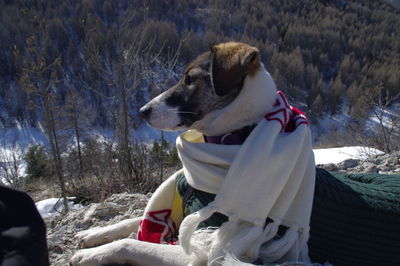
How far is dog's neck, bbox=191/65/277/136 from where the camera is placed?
2.41 metres

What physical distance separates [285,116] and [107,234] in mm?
1874

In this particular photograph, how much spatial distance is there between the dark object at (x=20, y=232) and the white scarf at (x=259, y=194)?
95 cm

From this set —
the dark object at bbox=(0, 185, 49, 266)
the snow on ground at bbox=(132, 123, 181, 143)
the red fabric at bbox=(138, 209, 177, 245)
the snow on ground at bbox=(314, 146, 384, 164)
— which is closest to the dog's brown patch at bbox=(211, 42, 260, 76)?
the snow on ground at bbox=(132, 123, 181, 143)

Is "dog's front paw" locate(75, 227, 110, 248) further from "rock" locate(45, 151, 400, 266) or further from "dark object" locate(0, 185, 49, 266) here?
"dark object" locate(0, 185, 49, 266)

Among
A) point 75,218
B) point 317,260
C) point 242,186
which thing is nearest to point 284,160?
point 242,186

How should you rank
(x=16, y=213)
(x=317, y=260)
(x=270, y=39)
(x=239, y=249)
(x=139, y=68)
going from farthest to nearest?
1. (x=270, y=39)
2. (x=139, y=68)
3. (x=317, y=260)
4. (x=239, y=249)
5. (x=16, y=213)

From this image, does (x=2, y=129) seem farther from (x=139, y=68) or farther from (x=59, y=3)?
(x=139, y=68)

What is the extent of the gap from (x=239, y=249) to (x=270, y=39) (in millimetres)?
88134

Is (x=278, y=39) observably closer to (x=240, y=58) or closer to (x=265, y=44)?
(x=265, y=44)

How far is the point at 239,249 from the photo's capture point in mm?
2053

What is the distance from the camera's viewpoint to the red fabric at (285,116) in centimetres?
226

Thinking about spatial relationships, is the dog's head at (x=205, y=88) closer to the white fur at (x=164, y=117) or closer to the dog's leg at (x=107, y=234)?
the white fur at (x=164, y=117)

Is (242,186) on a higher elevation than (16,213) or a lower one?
lower

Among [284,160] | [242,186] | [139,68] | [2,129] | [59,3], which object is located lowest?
[2,129]
